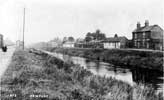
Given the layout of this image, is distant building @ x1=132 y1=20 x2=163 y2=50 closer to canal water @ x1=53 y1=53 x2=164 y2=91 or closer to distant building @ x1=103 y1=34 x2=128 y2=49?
distant building @ x1=103 y1=34 x2=128 y2=49

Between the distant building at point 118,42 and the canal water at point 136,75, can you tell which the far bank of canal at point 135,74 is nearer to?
the canal water at point 136,75

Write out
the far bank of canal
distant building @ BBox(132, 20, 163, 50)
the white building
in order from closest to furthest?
1. the far bank of canal
2. distant building @ BBox(132, 20, 163, 50)
3. the white building

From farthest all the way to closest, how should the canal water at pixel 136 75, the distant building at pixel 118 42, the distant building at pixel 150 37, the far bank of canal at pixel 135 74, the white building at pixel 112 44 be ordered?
the white building at pixel 112 44 → the distant building at pixel 118 42 → the distant building at pixel 150 37 → the far bank of canal at pixel 135 74 → the canal water at pixel 136 75

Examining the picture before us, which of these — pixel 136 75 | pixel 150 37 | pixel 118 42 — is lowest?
pixel 136 75

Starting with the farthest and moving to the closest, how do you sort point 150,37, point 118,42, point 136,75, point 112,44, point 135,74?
point 112,44, point 118,42, point 150,37, point 135,74, point 136,75

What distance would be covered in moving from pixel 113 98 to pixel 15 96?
191 inches

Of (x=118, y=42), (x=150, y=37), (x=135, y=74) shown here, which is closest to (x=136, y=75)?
(x=135, y=74)

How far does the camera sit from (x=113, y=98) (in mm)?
9078

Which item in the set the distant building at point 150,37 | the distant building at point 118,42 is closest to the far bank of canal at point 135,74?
the distant building at point 150,37

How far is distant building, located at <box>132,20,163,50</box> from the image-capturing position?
47.2 m

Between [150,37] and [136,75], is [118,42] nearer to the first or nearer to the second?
[150,37]

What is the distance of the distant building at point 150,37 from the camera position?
47.2 meters

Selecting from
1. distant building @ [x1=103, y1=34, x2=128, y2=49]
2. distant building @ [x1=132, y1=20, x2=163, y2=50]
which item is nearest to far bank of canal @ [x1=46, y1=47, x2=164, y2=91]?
distant building @ [x1=132, y1=20, x2=163, y2=50]

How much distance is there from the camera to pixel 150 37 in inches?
1957
